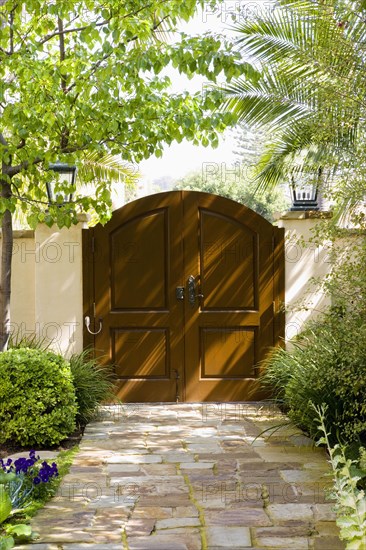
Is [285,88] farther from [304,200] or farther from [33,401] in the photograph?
[33,401]

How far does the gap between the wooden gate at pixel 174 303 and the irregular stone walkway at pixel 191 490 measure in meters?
0.88

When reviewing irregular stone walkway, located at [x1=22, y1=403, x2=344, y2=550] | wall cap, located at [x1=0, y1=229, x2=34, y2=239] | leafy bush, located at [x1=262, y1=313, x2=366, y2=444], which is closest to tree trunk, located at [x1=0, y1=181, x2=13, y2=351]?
irregular stone walkway, located at [x1=22, y1=403, x2=344, y2=550]

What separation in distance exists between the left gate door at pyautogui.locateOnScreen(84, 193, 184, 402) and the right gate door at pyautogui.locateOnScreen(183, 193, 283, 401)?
145 millimetres

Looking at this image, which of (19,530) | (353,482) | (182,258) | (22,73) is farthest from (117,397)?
(353,482)

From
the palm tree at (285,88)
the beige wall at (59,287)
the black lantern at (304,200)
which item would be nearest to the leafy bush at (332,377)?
the black lantern at (304,200)

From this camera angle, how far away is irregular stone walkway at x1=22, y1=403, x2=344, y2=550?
4.52 m

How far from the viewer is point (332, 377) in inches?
236

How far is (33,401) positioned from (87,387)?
44.1 inches

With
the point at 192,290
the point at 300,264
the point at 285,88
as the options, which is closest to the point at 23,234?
the point at 192,290

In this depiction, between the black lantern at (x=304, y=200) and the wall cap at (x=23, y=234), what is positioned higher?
the black lantern at (x=304, y=200)

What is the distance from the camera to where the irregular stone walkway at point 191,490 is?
14.8 feet

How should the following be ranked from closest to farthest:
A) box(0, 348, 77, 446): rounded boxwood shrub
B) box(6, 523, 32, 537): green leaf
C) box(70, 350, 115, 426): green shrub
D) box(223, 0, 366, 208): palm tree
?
box(6, 523, 32, 537): green leaf → box(0, 348, 77, 446): rounded boxwood shrub → box(70, 350, 115, 426): green shrub → box(223, 0, 366, 208): palm tree

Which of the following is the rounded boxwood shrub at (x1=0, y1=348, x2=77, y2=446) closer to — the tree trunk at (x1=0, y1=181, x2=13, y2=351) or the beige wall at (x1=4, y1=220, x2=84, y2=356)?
the tree trunk at (x1=0, y1=181, x2=13, y2=351)

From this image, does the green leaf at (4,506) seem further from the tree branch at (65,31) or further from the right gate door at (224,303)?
the right gate door at (224,303)
